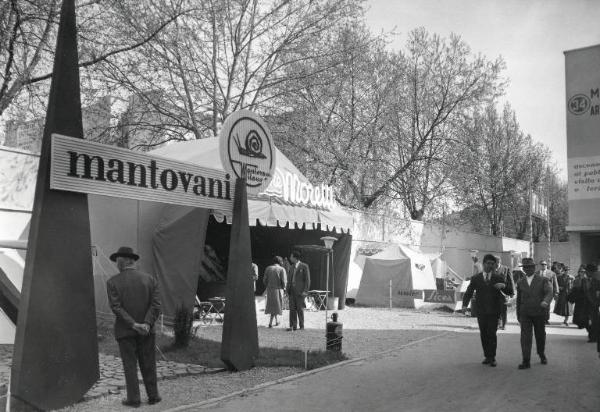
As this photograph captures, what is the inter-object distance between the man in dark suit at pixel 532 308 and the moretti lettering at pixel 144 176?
5099 mm

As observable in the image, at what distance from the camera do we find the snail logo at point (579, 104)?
12203 millimetres

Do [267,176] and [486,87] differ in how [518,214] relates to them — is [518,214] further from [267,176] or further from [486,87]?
[267,176]

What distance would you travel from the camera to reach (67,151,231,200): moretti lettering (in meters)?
7.09

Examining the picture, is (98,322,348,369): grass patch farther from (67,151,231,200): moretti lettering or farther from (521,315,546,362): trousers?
(521,315,546,362): trousers

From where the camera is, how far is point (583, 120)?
12539 millimetres

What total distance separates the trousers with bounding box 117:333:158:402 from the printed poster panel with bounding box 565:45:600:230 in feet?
32.4

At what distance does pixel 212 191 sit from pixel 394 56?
1097 inches

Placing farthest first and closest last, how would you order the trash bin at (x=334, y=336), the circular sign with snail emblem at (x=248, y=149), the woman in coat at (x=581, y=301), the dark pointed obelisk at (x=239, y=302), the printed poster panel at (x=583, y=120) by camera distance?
the woman in coat at (x=581, y=301) < the printed poster panel at (x=583, y=120) < the trash bin at (x=334, y=336) < the circular sign with snail emblem at (x=248, y=149) < the dark pointed obelisk at (x=239, y=302)

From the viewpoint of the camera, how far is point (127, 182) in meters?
7.69

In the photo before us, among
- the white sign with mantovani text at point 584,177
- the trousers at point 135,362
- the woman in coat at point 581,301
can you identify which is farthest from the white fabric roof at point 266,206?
the trousers at point 135,362

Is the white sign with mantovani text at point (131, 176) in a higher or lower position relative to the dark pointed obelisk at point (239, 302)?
higher

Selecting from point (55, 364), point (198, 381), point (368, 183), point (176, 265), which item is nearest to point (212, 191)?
point (198, 381)

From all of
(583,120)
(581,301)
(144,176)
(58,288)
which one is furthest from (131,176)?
(581,301)

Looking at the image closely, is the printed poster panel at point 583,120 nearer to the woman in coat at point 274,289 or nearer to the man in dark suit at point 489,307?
the man in dark suit at point 489,307
